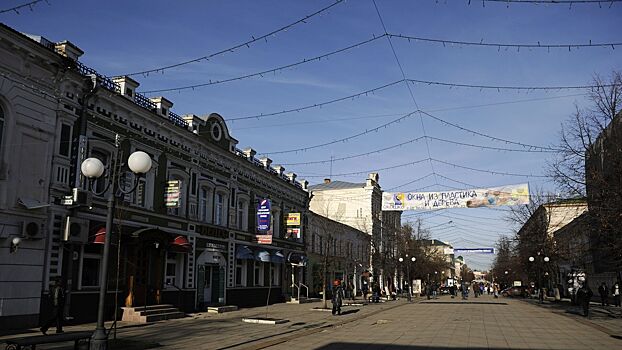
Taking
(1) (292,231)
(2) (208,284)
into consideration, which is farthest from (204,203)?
(1) (292,231)

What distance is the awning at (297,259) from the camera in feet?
133

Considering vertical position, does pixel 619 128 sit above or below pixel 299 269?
above

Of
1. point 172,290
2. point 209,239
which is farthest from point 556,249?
point 172,290

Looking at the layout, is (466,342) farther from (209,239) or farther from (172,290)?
(209,239)

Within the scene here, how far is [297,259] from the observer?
1642 inches

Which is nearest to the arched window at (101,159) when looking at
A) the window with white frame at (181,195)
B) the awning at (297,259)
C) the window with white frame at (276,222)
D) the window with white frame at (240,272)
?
the window with white frame at (181,195)

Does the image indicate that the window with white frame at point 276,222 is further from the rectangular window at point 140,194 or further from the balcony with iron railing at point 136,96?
the rectangular window at point 140,194

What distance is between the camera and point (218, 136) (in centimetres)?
3055

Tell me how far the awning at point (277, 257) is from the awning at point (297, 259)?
2034mm

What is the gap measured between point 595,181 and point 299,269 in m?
24.9

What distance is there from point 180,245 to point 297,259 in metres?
18.3

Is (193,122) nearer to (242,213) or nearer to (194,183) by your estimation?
(194,183)

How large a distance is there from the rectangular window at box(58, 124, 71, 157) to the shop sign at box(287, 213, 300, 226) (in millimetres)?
20630

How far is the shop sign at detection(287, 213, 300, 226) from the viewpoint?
124 feet
